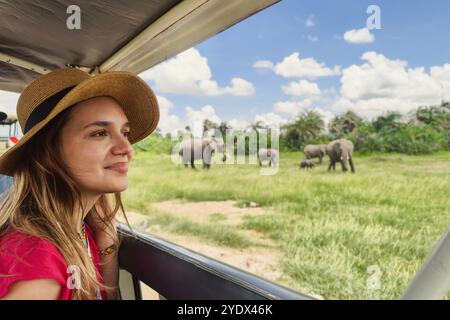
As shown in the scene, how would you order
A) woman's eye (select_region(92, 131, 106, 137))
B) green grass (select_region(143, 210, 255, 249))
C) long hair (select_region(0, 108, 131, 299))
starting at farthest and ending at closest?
green grass (select_region(143, 210, 255, 249)) < woman's eye (select_region(92, 131, 106, 137)) < long hair (select_region(0, 108, 131, 299))

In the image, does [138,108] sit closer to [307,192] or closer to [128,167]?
[128,167]

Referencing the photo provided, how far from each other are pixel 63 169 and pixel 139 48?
791mm

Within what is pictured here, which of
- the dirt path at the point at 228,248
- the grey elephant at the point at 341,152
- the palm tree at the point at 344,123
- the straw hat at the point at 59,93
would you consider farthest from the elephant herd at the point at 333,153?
the straw hat at the point at 59,93

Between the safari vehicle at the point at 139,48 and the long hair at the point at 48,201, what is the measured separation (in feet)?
1.18

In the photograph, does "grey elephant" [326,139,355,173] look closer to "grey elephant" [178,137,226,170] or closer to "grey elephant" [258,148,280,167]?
"grey elephant" [258,148,280,167]

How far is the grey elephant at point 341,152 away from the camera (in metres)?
11.3

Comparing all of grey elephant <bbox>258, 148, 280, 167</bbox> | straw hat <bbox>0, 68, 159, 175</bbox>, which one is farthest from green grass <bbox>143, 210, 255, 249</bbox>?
straw hat <bbox>0, 68, 159, 175</bbox>

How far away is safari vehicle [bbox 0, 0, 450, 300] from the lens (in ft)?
3.61

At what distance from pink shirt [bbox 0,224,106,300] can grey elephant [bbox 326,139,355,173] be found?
1120 centimetres

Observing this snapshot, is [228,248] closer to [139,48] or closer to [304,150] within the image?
[304,150]

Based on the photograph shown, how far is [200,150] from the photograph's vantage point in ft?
43.3

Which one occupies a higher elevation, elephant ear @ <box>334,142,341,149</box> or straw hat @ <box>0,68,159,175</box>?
elephant ear @ <box>334,142,341,149</box>

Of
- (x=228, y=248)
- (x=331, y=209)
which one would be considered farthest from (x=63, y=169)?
(x=331, y=209)
